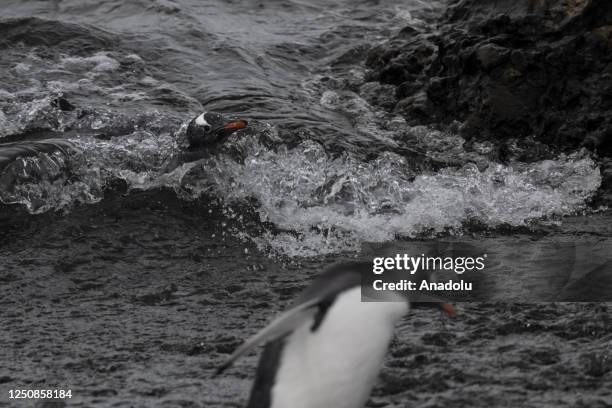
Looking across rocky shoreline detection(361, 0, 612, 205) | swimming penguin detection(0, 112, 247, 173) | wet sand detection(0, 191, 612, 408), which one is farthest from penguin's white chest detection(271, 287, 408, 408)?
swimming penguin detection(0, 112, 247, 173)

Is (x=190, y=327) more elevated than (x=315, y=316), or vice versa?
(x=315, y=316)

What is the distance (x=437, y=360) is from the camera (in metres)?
4.58

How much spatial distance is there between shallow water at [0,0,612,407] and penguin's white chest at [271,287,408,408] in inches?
22.2

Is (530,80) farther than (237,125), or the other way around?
(237,125)

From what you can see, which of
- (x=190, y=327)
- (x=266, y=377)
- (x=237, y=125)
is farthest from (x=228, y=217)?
(x=266, y=377)

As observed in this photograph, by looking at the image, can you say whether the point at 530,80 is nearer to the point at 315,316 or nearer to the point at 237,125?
the point at 237,125

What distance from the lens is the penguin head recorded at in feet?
25.9

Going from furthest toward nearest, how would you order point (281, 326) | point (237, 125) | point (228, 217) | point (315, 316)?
point (237, 125) < point (228, 217) < point (315, 316) < point (281, 326)

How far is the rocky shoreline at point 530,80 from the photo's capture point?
296 inches

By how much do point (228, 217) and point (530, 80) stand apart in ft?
9.80

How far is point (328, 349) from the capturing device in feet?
12.1

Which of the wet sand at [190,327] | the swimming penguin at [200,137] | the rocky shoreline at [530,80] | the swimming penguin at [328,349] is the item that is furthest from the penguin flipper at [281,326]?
the swimming penguin at [200,137]

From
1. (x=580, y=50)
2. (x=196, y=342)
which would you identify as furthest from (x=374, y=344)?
(x=580, y=50)

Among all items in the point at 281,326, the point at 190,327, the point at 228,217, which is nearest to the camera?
the point at 281,326
